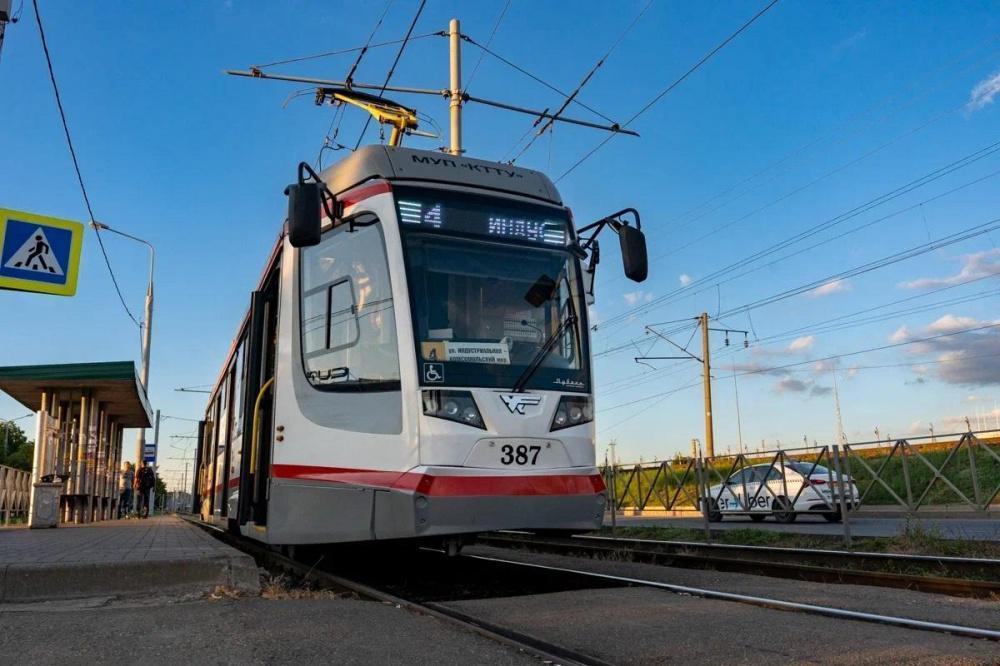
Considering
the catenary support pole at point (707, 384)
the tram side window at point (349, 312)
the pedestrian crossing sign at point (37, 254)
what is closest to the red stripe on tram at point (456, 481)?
the tram side window at point (349, 312)

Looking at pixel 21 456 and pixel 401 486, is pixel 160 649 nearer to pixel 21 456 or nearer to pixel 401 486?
pixel 401 486

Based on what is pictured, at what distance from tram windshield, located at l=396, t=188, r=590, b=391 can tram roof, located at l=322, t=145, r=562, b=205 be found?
0.22m

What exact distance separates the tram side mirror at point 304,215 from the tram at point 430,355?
1cm

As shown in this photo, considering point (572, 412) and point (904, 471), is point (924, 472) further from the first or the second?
point (572, 412)

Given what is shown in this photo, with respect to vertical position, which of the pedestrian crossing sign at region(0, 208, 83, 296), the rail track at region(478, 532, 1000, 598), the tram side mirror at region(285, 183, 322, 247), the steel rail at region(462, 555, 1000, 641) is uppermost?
the pedestrian crossing sign at region(0, 208, 83, 296)

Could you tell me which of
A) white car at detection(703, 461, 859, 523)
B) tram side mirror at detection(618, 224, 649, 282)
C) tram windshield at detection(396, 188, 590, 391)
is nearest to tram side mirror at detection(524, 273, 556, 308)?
tram windshield at detection(396, 188, 590, 391)

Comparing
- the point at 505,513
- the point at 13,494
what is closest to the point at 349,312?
the point at 505,513

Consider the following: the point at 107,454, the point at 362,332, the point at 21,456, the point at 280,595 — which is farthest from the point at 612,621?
the point at 21,456

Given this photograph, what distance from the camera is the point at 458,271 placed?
6430 millimetres

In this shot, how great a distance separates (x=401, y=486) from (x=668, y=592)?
92.8 inches

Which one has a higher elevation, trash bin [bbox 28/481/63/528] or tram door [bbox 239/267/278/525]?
tram door [bbox 239/267/278/525]

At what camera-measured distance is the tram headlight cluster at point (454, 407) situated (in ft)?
19.0

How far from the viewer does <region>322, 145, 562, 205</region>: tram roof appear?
22.4ft

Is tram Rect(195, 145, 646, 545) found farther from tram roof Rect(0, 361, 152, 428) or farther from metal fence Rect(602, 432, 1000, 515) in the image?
tram roof Rect(0, 361, 152, 428)
